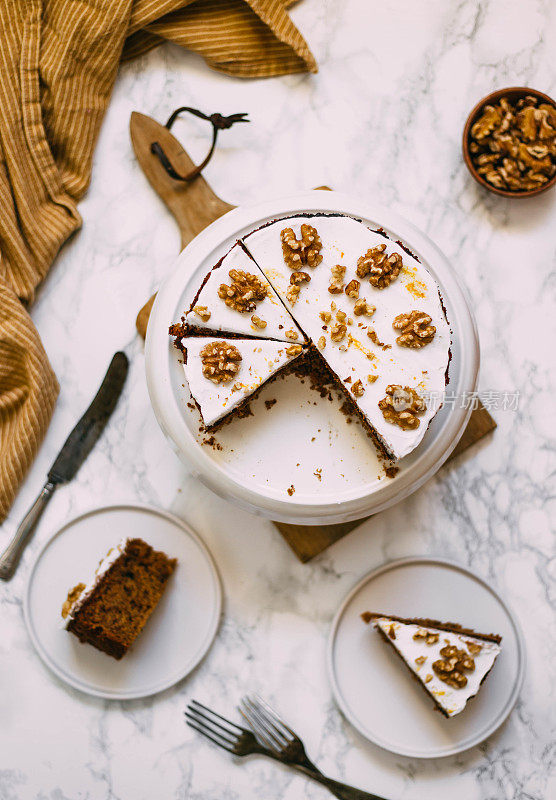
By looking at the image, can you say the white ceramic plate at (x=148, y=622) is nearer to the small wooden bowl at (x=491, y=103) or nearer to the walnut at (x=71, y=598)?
the walnut at (x=71, y=598)

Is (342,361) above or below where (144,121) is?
below

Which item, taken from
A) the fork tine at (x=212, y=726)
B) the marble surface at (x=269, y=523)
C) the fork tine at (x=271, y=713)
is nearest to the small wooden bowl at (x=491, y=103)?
the marble surface at (x=269, y=523)

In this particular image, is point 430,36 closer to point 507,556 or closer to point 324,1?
point 324,1

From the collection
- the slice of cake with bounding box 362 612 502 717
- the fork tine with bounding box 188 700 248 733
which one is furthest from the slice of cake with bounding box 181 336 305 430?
the fork tine with bounding box 188 700 248 733

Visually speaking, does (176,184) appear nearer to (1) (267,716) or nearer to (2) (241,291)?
(2) (241,291)

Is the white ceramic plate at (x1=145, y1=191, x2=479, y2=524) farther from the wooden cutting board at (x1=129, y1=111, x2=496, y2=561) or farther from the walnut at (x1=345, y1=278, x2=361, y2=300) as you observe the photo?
the wooden cutting board at (x1=129, y1=111, x2=496, y2=561)

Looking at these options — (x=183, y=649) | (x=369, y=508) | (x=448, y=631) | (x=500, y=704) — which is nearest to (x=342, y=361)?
(x=369, y=508)
